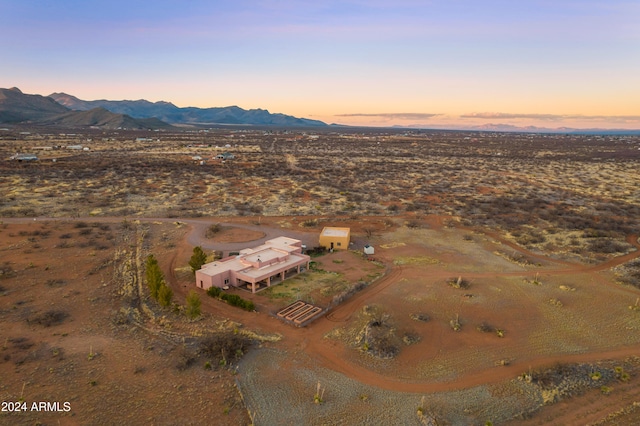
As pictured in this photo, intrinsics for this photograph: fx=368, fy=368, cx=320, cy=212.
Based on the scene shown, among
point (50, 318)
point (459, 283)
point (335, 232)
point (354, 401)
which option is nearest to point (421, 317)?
point (459, 283)

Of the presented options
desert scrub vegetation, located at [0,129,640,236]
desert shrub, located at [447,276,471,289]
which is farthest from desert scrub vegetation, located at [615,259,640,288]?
desert shrub, located at [447,276,471,289]

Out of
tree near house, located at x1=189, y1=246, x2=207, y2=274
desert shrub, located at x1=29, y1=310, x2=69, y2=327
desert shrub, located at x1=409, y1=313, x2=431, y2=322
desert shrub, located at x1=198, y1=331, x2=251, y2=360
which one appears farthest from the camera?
tree near house, located at x1=189, y1=246, x2=207, y2=274

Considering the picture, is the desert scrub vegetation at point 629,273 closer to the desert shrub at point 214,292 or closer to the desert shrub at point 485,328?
the desert shrub at point 485,328

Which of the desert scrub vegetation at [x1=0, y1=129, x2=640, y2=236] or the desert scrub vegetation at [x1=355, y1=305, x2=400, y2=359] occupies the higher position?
the desert scrub vegetation at [x1=0, y1=129, x2=640, y2=236]

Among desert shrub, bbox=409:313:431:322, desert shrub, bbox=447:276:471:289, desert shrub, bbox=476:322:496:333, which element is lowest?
desert shrub, bbox=476:322:496:333

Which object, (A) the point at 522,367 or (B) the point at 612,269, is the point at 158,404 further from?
(B) the point at 612,269

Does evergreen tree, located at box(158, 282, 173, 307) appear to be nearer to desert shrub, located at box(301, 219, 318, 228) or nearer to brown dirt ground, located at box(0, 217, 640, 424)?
brown dirt ground, located at box(0, 217, 640, 424)

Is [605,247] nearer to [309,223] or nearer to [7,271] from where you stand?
[309,223]

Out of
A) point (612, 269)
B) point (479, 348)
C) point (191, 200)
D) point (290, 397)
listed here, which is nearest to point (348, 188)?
point (191, 200)
